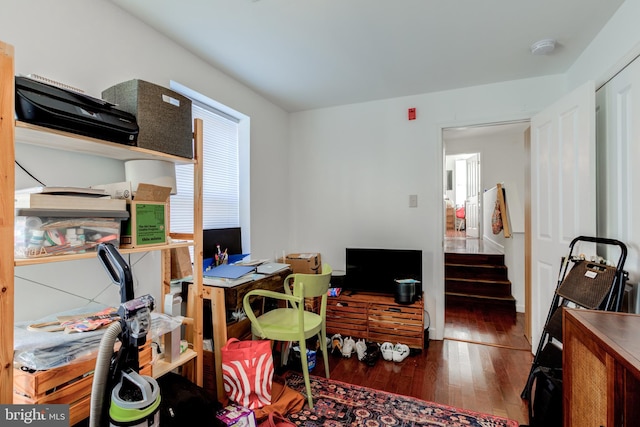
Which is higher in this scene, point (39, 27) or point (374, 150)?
point (39, 27)

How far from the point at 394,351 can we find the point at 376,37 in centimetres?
245

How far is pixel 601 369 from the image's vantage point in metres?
0.98

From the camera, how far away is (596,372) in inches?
39.9

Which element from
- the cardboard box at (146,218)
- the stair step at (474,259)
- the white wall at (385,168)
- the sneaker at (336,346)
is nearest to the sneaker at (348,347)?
the sneaker at (336,346)

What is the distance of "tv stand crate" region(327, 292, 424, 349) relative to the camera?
266cm

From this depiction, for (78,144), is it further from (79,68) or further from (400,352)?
(400,352)

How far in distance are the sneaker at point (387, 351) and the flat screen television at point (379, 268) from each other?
1.73 ft

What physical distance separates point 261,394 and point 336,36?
235 centimetres

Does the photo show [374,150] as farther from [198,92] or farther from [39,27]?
[39,27]

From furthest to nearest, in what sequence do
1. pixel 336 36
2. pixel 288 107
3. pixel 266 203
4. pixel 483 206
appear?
pixel 483 206
pixel 288 107
pixel 266 203
pixel 336 36

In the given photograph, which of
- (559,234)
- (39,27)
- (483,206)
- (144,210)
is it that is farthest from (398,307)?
(483,206)

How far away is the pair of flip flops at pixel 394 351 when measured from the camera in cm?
250

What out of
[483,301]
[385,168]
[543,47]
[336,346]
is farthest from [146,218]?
[483,301]

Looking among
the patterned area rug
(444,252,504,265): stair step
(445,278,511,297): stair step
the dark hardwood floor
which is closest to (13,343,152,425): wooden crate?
the patterned area rug
